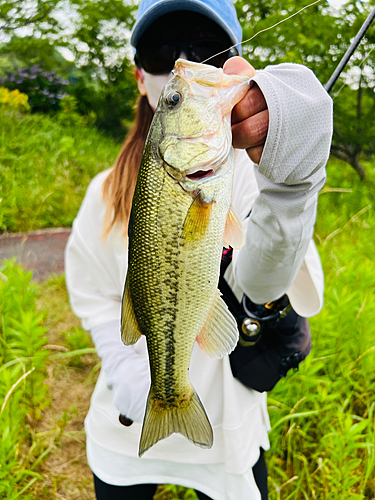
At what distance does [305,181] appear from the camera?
0.99 m

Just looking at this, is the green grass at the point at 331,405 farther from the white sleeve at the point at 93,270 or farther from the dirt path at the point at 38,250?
the dirt path at the point at 38,250

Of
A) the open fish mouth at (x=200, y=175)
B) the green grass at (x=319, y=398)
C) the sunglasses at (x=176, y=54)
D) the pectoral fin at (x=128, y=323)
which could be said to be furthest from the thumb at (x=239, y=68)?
the green grass at (x=319, y=398)

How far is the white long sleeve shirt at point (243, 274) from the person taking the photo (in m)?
0.94

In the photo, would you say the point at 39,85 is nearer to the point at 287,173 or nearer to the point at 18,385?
the point at 18,385

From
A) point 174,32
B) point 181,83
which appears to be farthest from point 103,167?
point 181,83

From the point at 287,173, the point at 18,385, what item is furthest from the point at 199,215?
the point at 18,385

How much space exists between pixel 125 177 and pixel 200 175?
892 mm

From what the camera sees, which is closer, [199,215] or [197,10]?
[199,215]

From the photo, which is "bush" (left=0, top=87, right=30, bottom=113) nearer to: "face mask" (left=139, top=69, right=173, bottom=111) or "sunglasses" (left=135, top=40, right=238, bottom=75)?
"face mask" (left=139, top=69, right=173, bottom=111)

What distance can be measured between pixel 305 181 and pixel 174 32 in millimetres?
839

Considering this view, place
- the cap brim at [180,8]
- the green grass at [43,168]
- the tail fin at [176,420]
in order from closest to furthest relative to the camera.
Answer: the tail fin at [176,420]
the cap brim at [180,8]
the green grass at [43,168]

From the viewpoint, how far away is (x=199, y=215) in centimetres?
92

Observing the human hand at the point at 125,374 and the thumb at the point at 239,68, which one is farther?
the human hand at the point at 125,374

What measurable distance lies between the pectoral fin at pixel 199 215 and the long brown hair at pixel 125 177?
31.6 inches
